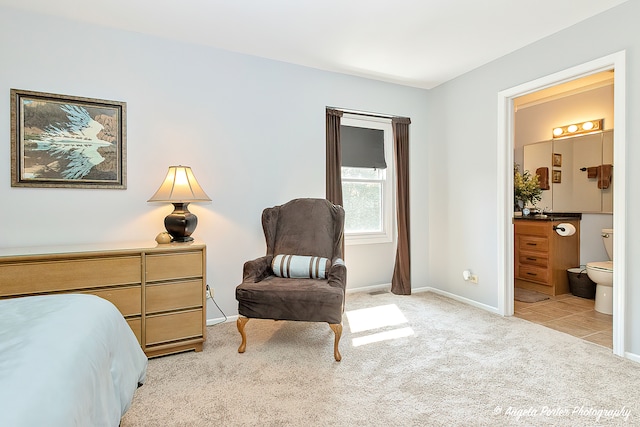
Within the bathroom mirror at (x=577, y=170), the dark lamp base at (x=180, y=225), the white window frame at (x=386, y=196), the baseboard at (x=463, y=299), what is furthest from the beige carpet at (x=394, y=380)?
the bathroom mirror at (x=577, y=170)

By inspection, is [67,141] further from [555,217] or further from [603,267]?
[555,217]

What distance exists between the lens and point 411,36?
9.52 feet

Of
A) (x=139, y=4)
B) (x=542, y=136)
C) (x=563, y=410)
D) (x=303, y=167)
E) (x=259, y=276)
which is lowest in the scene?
(x=563, y=410)

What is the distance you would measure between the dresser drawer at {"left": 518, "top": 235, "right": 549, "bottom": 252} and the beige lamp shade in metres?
3.92

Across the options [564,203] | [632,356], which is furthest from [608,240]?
[632,356]

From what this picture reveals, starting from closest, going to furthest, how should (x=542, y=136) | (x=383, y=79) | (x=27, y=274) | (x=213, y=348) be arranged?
(x=27, y=274) < (x=213, y=348) < (x=383, y=79) < (x=542, y=136)

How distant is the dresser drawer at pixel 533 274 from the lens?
4086 millimetres

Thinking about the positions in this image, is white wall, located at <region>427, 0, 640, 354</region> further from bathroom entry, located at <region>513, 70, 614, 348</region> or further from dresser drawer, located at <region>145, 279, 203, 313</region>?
dresser drawer, located at <region>145, 279, 203, 313</region>

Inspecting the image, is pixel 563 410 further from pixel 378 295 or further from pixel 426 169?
pixel 426 169

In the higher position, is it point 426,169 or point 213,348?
point 426,169

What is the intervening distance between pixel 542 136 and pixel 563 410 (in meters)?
4.01

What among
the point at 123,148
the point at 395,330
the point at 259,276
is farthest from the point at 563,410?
the point at 123,148

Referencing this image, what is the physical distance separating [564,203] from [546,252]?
0.79 m

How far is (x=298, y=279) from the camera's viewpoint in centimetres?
276
